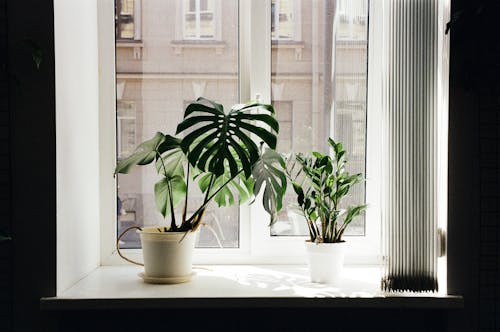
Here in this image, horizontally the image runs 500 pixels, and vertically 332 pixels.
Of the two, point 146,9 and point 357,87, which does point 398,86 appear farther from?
point 146,9

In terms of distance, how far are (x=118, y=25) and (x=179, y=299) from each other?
1075 millimetres

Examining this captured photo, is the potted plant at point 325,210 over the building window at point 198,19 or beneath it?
beneath

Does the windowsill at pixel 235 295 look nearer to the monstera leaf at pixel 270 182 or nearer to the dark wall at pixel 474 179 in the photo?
the dark wall at pixel 474 179

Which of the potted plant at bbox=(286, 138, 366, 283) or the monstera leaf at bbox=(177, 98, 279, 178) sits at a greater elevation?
the monstera leaf at bbox=(177, 98, 279, 178)

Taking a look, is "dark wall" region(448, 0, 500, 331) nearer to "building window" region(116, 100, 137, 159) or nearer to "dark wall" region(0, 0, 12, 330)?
"building window" region(116, 100, 137, 159)

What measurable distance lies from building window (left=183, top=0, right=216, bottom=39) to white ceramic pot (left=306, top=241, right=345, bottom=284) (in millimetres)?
897

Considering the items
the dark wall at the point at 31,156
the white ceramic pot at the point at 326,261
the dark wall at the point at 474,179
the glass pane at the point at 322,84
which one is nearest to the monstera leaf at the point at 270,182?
the white ceramic pot at the point at 326,261

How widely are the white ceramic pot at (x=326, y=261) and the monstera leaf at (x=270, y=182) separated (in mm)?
184

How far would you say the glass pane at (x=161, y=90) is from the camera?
81.1 inches

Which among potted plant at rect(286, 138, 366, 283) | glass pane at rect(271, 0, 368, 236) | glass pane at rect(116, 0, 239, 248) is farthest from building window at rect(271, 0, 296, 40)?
potted plant at rect(286, 138, 366, 283)

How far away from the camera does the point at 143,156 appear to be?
1757 millimetres

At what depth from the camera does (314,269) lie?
1.81m

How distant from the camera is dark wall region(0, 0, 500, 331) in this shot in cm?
160

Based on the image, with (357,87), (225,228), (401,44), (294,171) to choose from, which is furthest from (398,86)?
(225,228)
